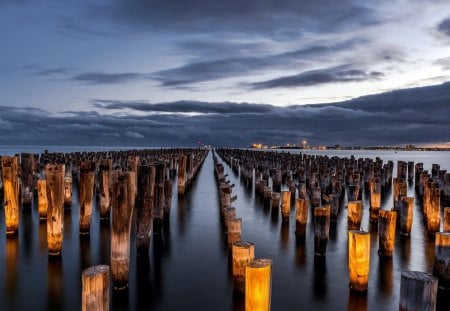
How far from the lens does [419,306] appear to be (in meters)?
4.72

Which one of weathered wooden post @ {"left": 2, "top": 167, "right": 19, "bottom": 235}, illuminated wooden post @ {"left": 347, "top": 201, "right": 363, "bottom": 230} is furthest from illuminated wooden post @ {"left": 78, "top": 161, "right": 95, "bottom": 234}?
illuminated wooden post @ {"left": 347, "top": 201, "right": 363, "bottom": 230}

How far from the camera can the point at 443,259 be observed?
7035 millimetres

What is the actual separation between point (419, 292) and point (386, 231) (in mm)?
4363

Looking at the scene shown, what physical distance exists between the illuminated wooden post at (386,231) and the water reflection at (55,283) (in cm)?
677

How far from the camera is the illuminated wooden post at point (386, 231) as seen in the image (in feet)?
28.1

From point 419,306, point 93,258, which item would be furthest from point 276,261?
point 419,306

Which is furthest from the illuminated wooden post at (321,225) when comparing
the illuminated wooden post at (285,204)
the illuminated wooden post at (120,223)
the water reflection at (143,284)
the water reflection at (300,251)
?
the illuminated wooden post at (120,223)

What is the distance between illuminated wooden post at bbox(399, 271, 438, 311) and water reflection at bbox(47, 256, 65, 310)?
577 centimetres

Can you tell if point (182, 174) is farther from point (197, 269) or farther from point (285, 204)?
point (197, 269)

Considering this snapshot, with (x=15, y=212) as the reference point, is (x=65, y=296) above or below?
below

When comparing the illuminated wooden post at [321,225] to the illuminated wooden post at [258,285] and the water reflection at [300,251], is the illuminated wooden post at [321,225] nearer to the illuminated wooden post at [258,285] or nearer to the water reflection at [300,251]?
the water reflection at [300,251]

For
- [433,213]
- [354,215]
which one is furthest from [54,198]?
[433,213]

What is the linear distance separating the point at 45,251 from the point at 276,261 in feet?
19.4

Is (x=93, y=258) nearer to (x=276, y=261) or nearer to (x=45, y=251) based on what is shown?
(x=45, y=251)
